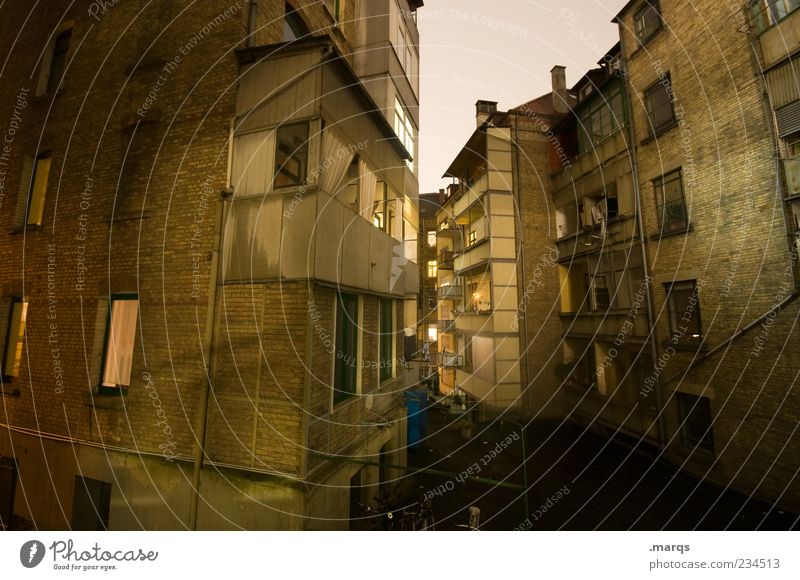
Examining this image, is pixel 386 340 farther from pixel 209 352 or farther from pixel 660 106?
pixel 660 106

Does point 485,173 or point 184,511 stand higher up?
point 485,173

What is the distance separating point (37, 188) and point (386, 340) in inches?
390

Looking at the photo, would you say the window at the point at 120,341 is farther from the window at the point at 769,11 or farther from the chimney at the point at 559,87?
the chimney at the point at 559,87

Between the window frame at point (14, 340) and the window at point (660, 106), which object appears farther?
the window at point (660, 106)

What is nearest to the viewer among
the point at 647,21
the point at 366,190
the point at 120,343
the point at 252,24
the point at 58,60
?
the point at 252,24

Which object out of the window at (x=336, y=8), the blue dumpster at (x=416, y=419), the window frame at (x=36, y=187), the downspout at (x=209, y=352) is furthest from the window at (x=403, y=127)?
the window frame at (x=36, y=187)

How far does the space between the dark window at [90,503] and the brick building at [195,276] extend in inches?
1.6

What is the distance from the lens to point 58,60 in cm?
876

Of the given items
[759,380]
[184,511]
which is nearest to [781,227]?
[759,380]

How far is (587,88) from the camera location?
16.7 meters

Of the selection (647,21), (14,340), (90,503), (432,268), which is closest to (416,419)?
(90,503)

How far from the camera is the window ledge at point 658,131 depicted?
36.1 feet
